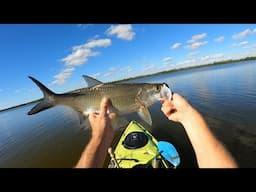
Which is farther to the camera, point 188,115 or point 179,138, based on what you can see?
point 179,138

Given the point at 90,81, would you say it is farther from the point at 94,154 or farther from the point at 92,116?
the point at 94,154

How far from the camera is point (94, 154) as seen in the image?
162cm

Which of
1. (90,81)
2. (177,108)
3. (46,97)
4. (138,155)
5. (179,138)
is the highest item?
(90,81)

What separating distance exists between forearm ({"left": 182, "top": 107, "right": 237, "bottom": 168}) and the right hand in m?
0.21

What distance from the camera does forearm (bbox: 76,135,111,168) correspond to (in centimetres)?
145

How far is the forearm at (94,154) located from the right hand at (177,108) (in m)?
0.84

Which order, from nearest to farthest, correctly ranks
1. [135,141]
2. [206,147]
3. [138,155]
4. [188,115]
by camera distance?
[206,147], [188,115], [138,155], [135,141]

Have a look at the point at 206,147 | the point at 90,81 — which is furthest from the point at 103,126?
the point at 90,81

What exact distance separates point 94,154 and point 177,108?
1.14m

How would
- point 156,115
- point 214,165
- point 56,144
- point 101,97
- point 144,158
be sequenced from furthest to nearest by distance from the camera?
point 156,115, point 56,144, point 144,158, point 101,97, point 214,165
